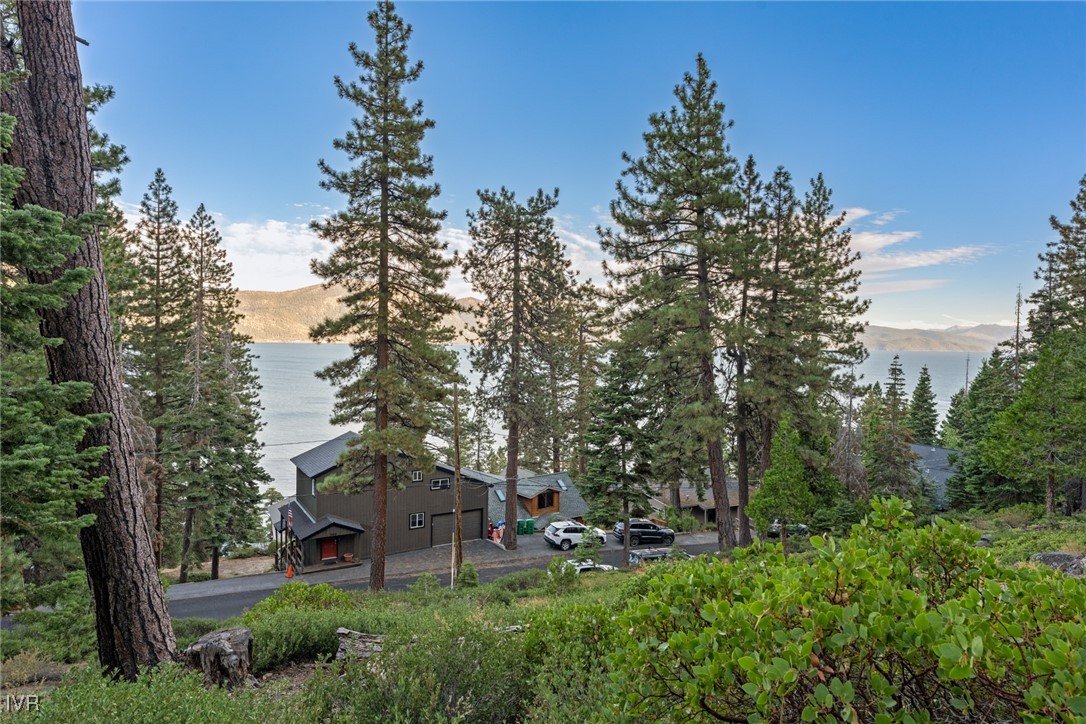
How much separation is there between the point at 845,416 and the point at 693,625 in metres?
20.4

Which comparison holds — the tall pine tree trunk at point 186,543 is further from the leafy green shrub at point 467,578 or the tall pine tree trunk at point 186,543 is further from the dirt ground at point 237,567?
the leafy green shrub at point 467,578

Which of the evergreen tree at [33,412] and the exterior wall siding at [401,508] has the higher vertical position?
the evergreen tree at [33,412]

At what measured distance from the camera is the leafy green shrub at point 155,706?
263 centimetres

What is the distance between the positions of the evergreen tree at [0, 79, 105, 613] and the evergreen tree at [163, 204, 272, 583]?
16.0 metres

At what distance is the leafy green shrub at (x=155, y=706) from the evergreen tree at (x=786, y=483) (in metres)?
15.7

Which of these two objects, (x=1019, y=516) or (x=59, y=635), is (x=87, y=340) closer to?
(x=59, y=635)

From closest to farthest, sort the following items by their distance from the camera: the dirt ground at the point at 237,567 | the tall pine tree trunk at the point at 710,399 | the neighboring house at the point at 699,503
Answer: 1. the tall pine tree trunk at the point at 710,399
2. the dirt ground at the point at 237,567
3. the neighboring house at the point at 699,503

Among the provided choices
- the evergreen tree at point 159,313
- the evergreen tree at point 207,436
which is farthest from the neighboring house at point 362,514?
the evergreen tree at point 159,313

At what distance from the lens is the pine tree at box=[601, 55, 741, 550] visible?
46.3ft

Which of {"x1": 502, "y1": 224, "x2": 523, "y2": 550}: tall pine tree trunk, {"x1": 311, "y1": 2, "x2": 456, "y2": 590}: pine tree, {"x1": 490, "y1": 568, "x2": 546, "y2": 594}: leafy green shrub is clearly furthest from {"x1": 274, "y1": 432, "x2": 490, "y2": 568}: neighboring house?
{"x1": 311, "y1": 2, "x2": 456, "y2": 590}: pine tree

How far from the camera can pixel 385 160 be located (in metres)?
12.8

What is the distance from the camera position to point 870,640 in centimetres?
171

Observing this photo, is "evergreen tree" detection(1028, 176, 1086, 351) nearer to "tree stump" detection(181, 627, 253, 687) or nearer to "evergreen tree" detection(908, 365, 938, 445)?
"evergreen tree" detection(908, 365, 938, 445)

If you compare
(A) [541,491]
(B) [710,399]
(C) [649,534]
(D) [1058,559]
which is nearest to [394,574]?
(A) [541,491]
